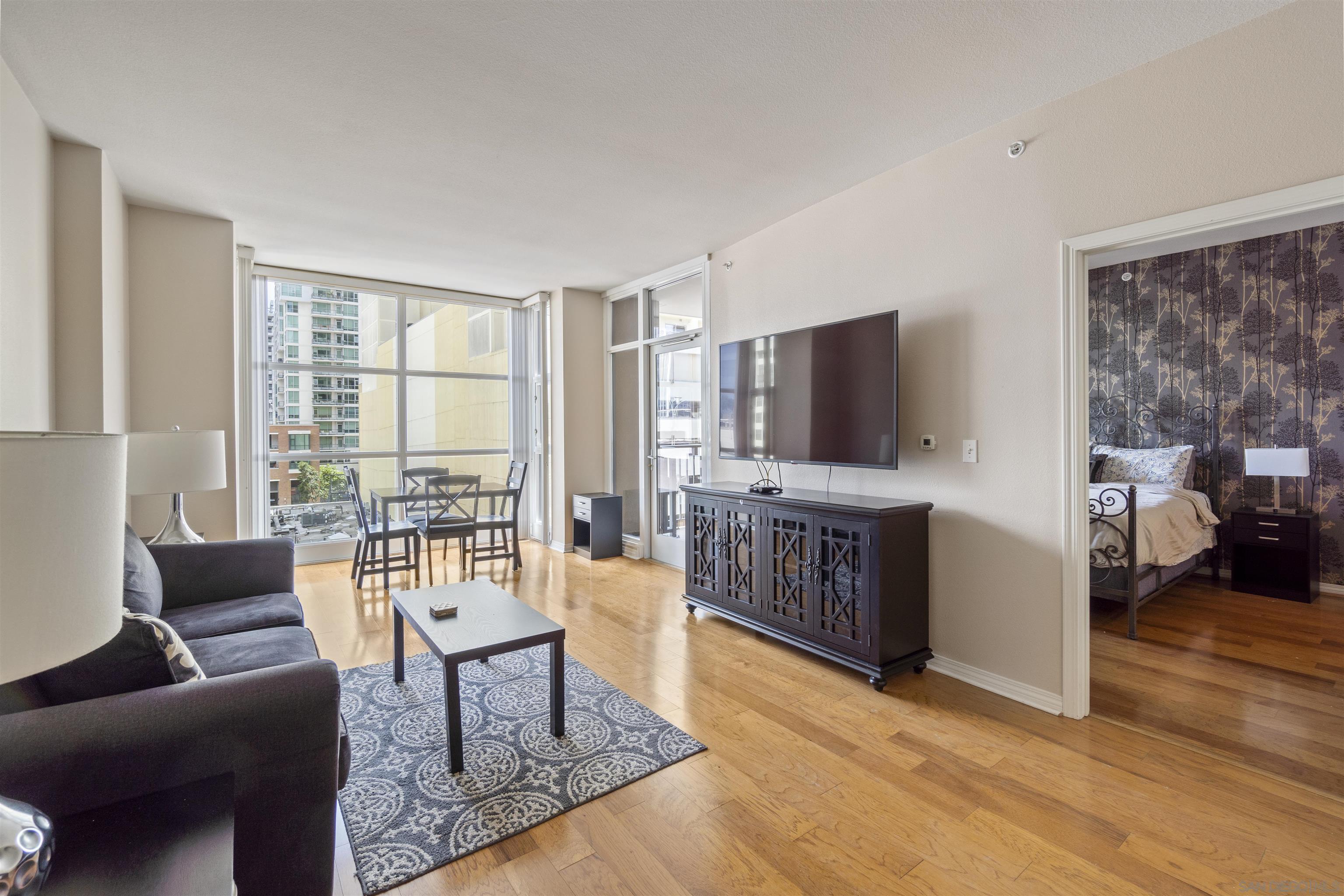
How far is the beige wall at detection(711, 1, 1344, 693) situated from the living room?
15 millimetres

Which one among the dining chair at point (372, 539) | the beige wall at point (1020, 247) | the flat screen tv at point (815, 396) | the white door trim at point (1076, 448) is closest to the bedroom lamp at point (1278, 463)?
the white door trim at point (1076, 448)

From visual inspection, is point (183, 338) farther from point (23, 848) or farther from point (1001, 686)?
point (1001, 686)

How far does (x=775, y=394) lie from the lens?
3797mm

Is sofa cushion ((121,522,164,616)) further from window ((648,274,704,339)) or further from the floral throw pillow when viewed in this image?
window ((648,274,704,339))

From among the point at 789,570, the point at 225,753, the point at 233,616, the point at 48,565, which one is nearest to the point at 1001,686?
the point at 789,570

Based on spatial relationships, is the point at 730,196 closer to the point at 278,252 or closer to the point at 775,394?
the point at 775,394

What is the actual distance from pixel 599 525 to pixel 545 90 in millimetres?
3951

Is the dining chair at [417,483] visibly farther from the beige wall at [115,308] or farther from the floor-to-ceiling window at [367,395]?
the beige wall at [115,308]

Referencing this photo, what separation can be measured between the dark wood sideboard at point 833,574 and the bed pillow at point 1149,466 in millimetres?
3076

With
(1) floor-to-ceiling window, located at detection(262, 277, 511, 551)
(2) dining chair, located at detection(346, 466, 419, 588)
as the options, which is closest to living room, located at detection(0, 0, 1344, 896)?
(2) dining chair, located at detection(346, 466, 419, 588)

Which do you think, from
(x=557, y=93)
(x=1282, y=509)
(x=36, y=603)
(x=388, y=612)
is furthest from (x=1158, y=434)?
(x=36, y=603)

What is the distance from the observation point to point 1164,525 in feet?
12.8

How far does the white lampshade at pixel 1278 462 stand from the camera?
161 inches

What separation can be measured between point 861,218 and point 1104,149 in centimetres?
121
